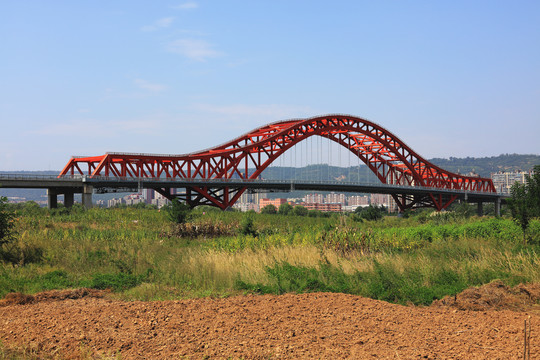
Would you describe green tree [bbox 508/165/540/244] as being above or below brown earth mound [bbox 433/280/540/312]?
above

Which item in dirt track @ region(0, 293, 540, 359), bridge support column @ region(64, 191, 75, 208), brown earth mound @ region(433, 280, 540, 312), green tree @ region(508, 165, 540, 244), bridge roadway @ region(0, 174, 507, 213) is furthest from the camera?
bridge support column @ region(64, 191, 75, 208)

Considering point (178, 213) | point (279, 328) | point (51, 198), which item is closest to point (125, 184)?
point (51, 198)

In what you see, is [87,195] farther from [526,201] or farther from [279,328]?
[279,328]

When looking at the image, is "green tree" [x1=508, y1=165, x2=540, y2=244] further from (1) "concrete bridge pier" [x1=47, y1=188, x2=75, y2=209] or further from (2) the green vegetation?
(1) "concrete bridge pier" [x1=47, y1=188, x2=75, y2=209]

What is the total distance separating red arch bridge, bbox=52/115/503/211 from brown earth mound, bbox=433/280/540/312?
143ft

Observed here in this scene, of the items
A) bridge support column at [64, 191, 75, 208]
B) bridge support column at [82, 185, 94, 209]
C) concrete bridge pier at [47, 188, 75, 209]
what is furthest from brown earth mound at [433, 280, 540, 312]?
bridge support column at [64, 191, 75, 208]

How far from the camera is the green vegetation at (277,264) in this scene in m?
10.7

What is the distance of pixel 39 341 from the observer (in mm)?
7016

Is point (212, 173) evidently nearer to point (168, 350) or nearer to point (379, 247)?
point (379, 247)

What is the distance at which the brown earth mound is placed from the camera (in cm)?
897

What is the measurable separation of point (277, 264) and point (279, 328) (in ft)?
15.8

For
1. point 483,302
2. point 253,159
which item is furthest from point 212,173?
point 483,302

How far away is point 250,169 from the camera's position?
7238cm

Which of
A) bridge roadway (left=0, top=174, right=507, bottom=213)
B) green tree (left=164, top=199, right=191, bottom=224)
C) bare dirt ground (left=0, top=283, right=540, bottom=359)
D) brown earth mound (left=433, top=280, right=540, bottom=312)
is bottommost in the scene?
brown earth mound (left=433, top=280, right=540, bottom=312)
